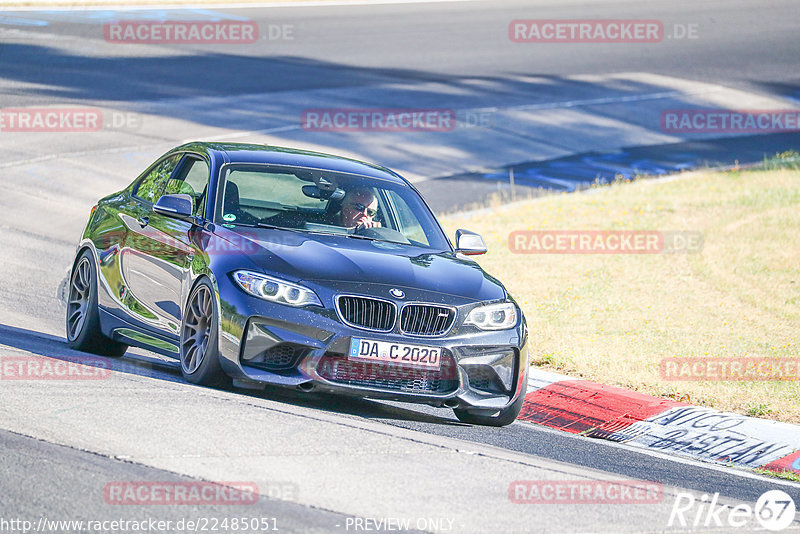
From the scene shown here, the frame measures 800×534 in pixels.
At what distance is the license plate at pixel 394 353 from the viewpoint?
7.59 metres

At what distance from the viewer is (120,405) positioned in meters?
7.11

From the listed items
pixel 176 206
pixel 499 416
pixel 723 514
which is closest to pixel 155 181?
pixel 176 206

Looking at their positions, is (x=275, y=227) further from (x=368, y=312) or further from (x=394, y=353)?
(x=394, y=353)

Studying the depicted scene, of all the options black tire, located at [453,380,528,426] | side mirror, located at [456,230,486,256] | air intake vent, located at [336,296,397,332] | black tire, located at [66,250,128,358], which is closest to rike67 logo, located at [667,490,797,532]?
black tire, located at [453,380,528,426]

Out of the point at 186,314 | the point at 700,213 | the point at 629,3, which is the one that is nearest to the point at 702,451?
the point at 186,314

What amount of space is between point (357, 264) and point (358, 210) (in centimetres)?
111

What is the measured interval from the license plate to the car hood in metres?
0.41

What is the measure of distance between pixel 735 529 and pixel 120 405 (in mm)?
3346

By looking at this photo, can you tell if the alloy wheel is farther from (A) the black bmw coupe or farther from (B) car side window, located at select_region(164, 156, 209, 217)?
(B) car side window, located at select_region(164, 156, 209, 217)

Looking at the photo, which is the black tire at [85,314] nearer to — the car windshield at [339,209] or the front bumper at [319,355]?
the car windshield at [339,209]

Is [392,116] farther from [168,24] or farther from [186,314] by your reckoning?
[186,314]

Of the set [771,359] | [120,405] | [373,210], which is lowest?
[771,359]

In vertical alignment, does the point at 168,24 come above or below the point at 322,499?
above

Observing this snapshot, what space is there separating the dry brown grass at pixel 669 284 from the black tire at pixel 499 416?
1.97m
